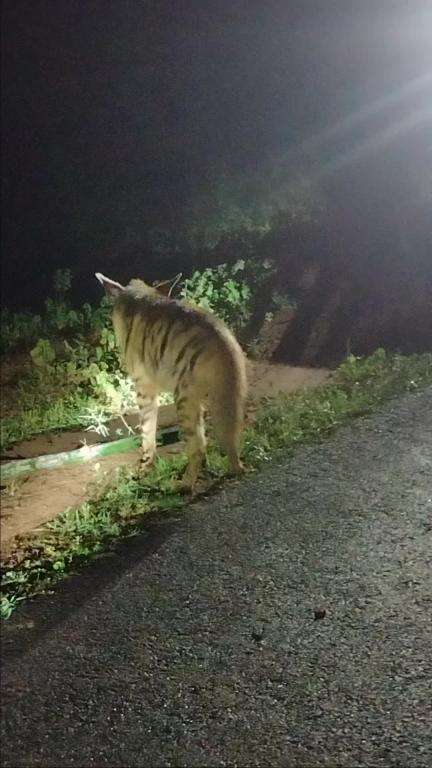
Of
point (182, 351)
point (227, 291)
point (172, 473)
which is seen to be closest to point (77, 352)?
point (227, 291)

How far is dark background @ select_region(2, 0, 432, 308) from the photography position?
981 centimetres

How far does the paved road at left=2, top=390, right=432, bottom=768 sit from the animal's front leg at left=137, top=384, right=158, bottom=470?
85cm

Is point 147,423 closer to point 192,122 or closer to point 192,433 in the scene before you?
point 192,433

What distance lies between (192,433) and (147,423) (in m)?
A: 0.67

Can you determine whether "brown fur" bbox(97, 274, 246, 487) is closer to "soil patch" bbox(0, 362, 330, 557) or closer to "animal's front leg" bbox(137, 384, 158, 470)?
"animal's front leg" bbox(137, 384, 158, 470)

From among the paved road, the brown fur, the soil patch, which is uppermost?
the brown fur

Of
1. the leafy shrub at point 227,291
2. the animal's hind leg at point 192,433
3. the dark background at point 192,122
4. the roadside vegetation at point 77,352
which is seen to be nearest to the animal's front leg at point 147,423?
the animal's hind leg at point 192,433

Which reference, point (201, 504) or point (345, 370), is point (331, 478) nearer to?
point (201, 504)

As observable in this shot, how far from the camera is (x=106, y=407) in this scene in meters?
6.54

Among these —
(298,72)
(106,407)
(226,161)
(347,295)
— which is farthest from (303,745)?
(298,72)

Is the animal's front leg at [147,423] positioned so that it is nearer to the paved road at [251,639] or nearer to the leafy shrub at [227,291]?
the paved road at [251,639]

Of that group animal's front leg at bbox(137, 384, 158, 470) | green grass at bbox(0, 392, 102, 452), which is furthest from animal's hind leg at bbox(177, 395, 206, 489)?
green grass at bbox(0, 392, 102, 452)

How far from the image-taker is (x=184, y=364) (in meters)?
5.05

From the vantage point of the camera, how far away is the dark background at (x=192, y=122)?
9.81 metres
